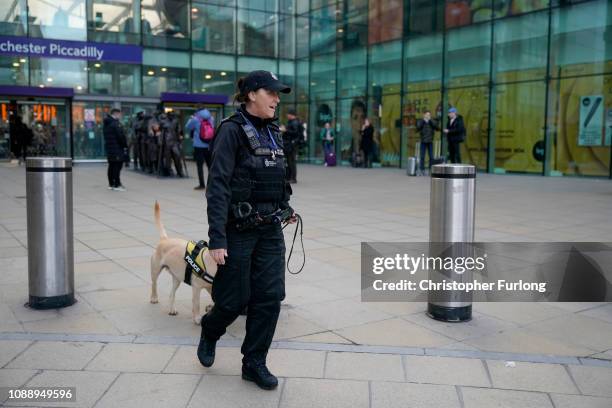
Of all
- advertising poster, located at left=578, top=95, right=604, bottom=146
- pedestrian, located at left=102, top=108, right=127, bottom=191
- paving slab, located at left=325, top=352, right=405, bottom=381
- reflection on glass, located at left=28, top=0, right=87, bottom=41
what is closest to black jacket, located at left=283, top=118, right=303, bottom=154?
pedestrian, located at left=102, top=108, right=127, bottom=191

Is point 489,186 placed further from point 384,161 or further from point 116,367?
point 116,367

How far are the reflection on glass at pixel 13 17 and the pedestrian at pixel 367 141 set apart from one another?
43.5ft

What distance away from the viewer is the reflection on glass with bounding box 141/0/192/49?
81.9 ft

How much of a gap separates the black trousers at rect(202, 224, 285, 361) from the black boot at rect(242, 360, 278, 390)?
0.03 m

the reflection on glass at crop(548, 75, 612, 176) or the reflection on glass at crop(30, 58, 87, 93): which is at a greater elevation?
the reflection on glass at crop(30, 58, 87, 93)

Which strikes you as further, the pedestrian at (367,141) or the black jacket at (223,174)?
the pedestrian at (367,141)

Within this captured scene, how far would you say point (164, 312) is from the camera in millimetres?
4691

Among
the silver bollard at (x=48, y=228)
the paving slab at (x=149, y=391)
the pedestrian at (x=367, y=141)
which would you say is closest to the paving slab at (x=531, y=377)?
the paving slab at (x=149, y=391)

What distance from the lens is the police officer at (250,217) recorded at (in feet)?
10.4

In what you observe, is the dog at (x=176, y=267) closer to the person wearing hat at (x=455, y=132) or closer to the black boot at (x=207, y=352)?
the black boot at (x=207, y=352)

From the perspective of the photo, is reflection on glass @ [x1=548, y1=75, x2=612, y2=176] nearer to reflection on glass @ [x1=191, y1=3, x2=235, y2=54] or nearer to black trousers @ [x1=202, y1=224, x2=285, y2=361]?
reflection on glass @ [x1=191, y1=3, x2=235, y2=54]

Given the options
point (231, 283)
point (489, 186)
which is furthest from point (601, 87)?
point (231, 283)

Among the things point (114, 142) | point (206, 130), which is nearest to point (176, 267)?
point (206, 130)

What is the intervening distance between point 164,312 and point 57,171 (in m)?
1.37
